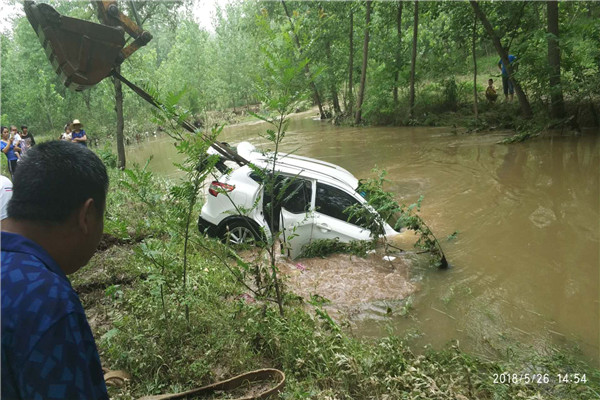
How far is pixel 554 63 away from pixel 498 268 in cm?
1076

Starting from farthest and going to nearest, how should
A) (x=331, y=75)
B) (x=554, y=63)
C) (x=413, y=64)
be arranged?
1. (x=331, y=75)
2. (x=413, y=64)
3. (x=554, y=63)

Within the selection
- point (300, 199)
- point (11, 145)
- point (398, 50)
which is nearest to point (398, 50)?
point (398, 50)

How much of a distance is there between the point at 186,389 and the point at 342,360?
1.29 meters

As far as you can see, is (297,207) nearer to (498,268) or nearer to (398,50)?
(498,268)

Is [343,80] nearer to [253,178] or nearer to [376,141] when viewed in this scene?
[376,141]

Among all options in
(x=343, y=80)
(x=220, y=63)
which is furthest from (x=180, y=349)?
(x=220, y=63)

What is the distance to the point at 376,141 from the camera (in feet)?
60.0

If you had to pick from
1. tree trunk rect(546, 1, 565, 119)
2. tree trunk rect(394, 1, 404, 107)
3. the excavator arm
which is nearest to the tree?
tree trunk rect(394, 1, 404, 107)

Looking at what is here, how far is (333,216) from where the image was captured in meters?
6.51

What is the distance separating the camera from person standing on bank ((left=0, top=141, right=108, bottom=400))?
3.61 ft

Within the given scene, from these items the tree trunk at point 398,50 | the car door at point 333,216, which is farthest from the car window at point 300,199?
the tree trunk at point 398,50

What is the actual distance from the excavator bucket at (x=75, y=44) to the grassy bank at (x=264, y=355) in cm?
209

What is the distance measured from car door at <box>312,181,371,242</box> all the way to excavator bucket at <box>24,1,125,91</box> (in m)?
3.53

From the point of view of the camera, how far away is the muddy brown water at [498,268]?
4684mm
